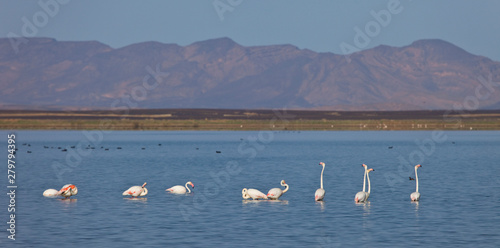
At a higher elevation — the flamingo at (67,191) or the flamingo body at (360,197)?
the flamingo at (67,191)

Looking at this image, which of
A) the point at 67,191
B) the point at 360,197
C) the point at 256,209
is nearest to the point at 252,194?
the point at 256,209

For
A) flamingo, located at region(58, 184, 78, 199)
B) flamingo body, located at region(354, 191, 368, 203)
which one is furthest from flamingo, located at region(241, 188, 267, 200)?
flamingo, located at region(58, 184, 78, 199)

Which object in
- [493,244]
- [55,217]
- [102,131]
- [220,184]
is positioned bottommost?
[493,244]

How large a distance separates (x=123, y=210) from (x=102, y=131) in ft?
368

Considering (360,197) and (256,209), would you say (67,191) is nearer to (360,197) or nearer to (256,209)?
(256,209)

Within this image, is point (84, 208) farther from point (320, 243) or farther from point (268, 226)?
point (320, 243)

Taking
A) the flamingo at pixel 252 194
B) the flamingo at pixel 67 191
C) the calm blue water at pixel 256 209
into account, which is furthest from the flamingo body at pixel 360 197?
the flamingo at pixel 67 191

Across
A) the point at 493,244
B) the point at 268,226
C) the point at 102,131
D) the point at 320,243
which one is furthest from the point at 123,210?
the point at 102,131

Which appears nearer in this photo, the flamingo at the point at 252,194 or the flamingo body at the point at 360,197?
the flamingo body at the point at 360,197

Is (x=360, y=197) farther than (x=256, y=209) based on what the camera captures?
Yes

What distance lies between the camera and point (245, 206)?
104 ft

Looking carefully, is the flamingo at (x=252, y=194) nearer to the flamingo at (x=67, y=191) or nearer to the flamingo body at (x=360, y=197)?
the flamingo body at (x=360, y=197)

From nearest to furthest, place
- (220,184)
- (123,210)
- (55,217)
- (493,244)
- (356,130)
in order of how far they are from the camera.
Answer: (493,244)
(55,217)
(123,210)
(220,184)
(356,130)

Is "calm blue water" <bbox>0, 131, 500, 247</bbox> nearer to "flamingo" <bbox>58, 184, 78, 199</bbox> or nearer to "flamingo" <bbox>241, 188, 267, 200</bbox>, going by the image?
"flamingo" <bbox>241, 188, 267, 200</bbox>
